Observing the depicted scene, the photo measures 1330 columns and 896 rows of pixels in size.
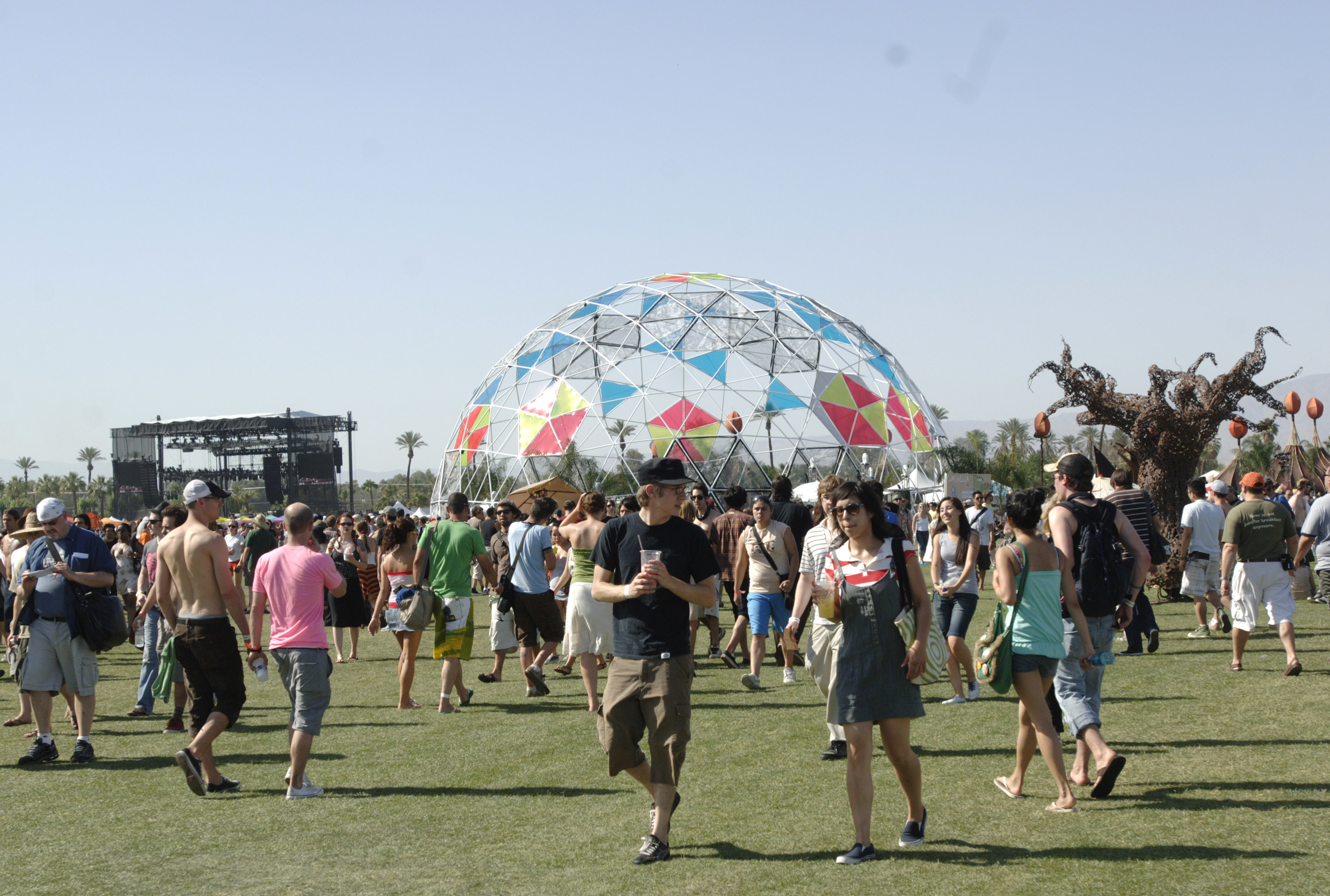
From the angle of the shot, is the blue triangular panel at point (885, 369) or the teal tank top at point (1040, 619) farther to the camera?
the blue triangular panel at point (885, 369)

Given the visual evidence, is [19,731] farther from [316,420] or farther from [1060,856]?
[316,420]

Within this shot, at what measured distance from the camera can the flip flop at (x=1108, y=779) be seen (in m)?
5.78

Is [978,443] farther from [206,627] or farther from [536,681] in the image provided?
[206,627]

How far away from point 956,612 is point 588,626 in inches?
117

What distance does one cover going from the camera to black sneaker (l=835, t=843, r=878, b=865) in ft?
16.2

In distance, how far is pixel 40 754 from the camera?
7816mm

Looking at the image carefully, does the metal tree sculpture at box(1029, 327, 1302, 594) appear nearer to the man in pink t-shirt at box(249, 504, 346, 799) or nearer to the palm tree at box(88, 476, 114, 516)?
the man in pink t-shirt at box(249, 504, 346, 799)

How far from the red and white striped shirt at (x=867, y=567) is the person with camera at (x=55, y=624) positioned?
5.42 metres

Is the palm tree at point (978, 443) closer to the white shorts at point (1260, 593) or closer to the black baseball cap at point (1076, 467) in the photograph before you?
the white shorts at point (1260, 593)

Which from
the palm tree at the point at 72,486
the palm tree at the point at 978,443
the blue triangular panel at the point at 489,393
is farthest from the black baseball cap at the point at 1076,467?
the palm tree at the point at 72,486

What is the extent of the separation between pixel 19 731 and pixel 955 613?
25.0 ft

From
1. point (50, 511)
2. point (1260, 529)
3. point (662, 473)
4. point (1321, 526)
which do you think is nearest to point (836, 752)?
point (662, 473)

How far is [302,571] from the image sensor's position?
6734 mm

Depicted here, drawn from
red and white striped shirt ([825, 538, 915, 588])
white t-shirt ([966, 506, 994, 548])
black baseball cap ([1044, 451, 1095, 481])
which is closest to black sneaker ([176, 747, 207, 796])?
red and white striped shirt ([825, 538, 915, 588])
